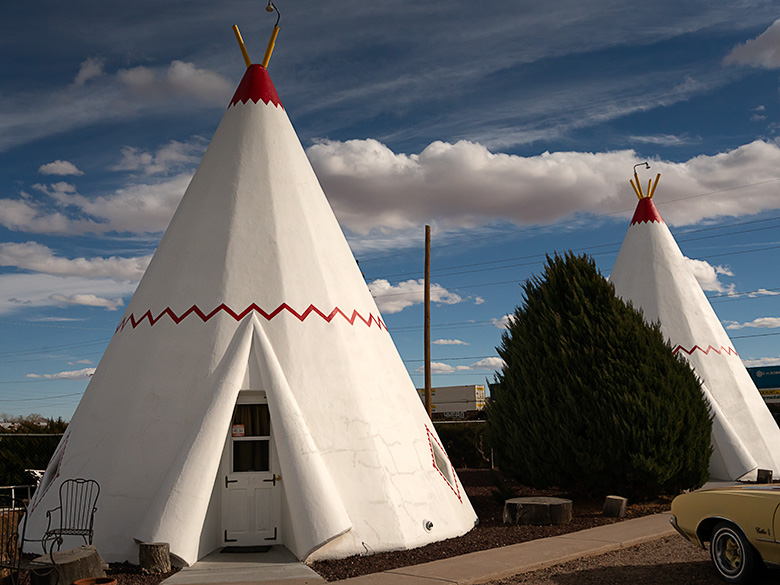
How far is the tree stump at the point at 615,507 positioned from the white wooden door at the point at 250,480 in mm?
4773

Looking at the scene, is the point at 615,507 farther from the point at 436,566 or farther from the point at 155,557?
the point at 155,557

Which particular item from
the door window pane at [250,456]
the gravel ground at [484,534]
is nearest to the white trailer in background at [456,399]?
the gravel ground at [484,534]

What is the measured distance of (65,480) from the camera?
724cm

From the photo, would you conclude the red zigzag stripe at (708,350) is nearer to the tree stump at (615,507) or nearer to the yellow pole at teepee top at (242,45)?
the tree stump at (615,507)

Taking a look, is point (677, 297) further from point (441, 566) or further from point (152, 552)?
point (152, 552)

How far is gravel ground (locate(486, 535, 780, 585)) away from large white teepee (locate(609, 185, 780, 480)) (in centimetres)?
664

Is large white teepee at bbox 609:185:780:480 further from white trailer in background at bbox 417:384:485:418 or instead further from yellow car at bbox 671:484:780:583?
white trailer in background at bbox 417:384:485:418

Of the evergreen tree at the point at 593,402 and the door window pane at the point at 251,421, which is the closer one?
the door window pane at the point at 251,421

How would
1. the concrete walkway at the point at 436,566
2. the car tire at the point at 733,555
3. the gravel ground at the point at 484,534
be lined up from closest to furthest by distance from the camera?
the car tire at the point at 733,555
the concrete walkway at the point at 436,566
the gravel ground at the point at 484,534

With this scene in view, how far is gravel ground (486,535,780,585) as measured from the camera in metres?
5.88

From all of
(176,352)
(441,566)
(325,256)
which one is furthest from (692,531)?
(176,352)

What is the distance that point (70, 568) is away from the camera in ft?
18.4

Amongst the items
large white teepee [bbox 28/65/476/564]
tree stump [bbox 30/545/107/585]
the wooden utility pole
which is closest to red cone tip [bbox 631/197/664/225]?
the wooden utility pole

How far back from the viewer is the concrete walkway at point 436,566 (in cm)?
583
